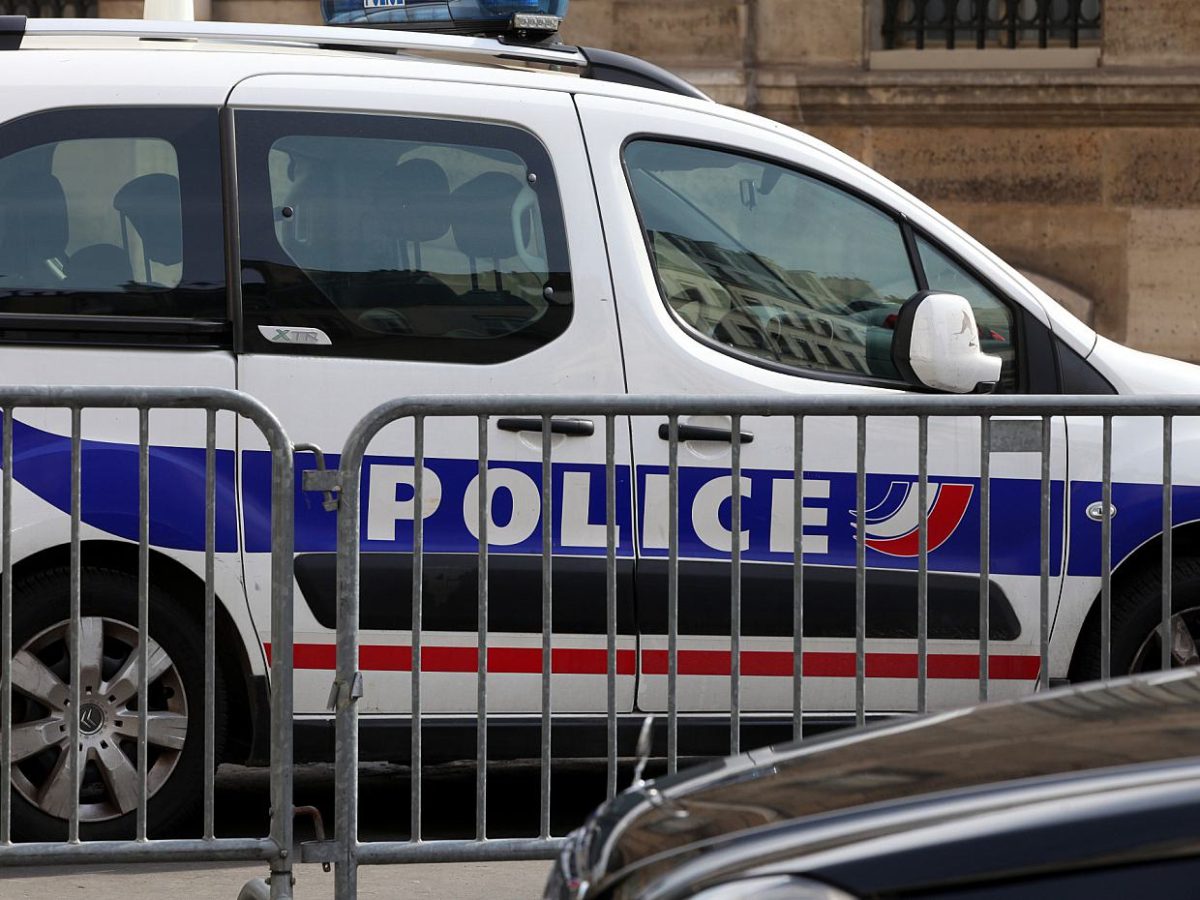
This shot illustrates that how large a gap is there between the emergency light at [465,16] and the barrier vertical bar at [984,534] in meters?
2.18

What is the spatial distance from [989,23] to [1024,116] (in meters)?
0.80

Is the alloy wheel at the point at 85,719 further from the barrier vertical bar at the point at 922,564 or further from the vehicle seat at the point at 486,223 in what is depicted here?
the barrier vertical bar at the point at 922,564

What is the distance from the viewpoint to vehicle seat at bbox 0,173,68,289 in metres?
4.84

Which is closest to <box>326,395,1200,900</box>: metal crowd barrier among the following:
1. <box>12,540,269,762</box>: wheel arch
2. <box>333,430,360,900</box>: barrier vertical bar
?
<box>333,430,360,900</box>: barrier vertical bar

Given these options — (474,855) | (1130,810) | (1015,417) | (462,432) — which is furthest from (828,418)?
(1130,810)

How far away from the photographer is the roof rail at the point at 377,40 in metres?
5.26

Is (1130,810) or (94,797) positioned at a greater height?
(1130,810)

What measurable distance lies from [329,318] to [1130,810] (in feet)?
10.4

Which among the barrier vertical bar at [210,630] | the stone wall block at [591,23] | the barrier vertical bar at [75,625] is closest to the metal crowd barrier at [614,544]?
the barrier vertical bar at [210,630]

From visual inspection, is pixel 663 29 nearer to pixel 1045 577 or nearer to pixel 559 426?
pixel 559 426

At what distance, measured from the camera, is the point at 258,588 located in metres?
4.77

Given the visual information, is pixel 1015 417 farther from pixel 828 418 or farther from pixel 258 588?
pixel 258 588

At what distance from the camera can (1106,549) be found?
430 centimetres

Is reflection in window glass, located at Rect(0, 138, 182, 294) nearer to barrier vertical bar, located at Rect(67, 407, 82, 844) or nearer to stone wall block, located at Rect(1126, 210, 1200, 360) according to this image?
barrier vertical bar, located at Rect(67, 407, 82, 844)
